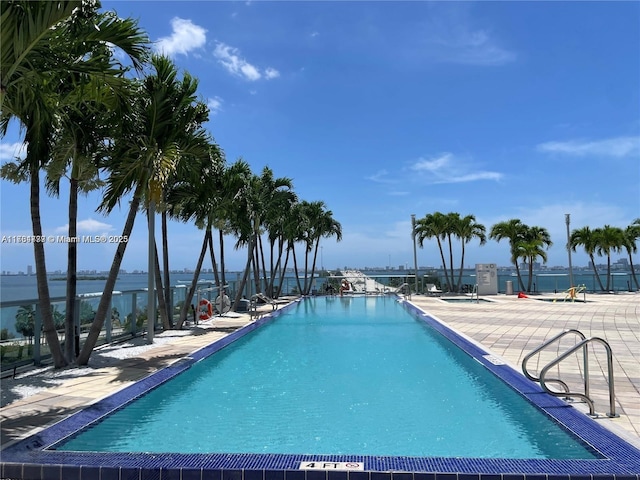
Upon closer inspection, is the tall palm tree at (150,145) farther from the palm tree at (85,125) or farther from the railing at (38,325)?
the railing at (38,325)

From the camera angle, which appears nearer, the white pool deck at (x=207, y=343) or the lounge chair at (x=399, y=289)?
the white pool deck at (x=207, y=343)

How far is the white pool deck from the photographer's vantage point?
4273 millimetres

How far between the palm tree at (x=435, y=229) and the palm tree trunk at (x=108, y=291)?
21.3m

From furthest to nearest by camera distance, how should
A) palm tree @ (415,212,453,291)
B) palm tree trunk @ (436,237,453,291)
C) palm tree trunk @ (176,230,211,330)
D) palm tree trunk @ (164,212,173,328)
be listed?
palm tree @ (415,212,453,291) → palm tree trunk @ (436,237,453,291) → palm tree trunk @ (176,230,211,330) → palm tree trunk @ (164,212,173,328)

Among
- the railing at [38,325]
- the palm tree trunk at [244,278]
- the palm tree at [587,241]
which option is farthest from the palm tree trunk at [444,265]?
the railing at [38,325]

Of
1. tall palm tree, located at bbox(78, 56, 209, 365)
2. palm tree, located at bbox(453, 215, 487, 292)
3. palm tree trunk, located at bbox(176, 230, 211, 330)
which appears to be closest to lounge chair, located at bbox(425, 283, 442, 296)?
palm tree, located at bbox(453, 215, 487, 292)

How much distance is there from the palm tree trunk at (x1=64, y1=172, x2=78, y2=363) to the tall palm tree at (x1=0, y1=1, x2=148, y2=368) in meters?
0.25

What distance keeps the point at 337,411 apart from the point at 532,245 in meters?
24.5

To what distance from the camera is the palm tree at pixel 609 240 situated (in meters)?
27.5

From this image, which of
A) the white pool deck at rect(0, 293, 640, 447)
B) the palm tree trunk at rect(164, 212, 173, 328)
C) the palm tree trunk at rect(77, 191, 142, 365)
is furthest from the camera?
the palm tree trunk at rect(164, 212, 173, 328)

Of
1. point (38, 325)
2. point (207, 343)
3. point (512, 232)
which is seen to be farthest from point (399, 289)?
point (38, 325)

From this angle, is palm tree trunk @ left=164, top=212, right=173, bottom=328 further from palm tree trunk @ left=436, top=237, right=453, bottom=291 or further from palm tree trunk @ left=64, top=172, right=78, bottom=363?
palm tree trunk @ left=436, top=237, right=453, bottom=291

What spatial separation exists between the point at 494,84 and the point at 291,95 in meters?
7.13

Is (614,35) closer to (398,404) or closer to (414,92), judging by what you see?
(414,92)
